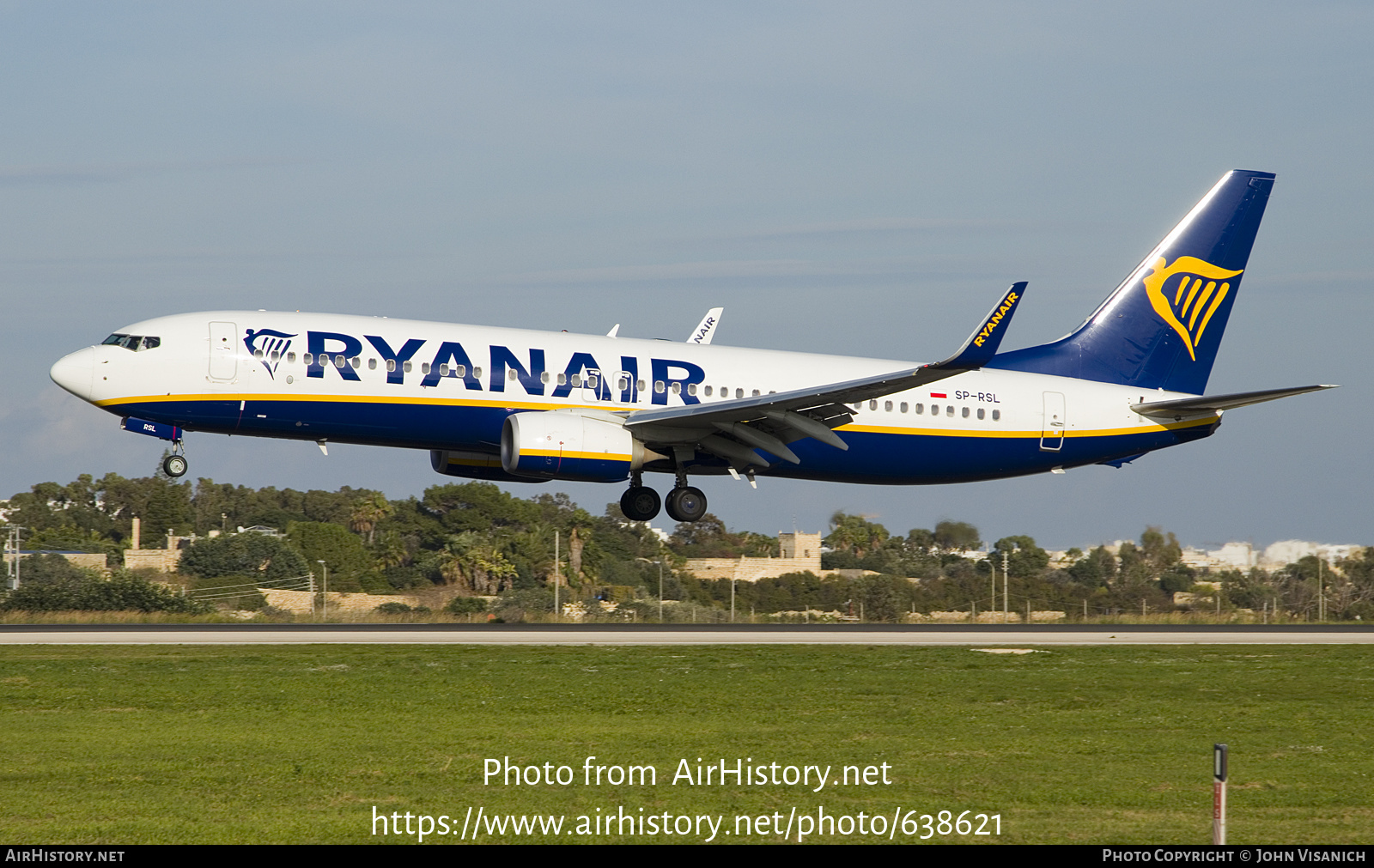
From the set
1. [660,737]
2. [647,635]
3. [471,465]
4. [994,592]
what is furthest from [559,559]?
[660,737]

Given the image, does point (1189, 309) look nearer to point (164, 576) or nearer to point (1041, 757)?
point (1041, 757)

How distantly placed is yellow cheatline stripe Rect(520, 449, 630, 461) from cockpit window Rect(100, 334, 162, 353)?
8028 millimetres

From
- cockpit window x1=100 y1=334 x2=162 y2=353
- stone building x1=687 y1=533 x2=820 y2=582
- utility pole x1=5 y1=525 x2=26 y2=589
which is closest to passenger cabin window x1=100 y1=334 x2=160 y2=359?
cockpit window x1=100 y1=334 x2=162 y2=353

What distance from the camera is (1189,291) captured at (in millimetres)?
40594

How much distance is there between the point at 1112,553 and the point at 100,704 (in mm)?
41054

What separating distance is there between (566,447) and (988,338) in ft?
29.7

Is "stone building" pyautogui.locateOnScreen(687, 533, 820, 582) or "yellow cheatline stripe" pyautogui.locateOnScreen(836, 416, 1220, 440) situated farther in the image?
"stone building" pyautogui.locateOnScreen(687, 533, 820, 582)

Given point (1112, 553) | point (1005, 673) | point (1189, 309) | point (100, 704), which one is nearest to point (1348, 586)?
point (1112, 553)

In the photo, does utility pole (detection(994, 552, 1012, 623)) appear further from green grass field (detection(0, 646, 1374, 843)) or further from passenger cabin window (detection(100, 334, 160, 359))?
passenger cabin window (detection(100, 334, 160, 359))

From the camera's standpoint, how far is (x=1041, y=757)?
16.5 meters

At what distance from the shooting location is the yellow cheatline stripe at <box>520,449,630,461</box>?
31531 mm

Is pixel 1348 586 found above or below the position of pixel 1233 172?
below

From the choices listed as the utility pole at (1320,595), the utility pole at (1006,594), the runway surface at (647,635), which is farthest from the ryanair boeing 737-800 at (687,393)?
the utility pole at (1320,595)

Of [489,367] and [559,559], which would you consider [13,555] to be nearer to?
[559,559]
